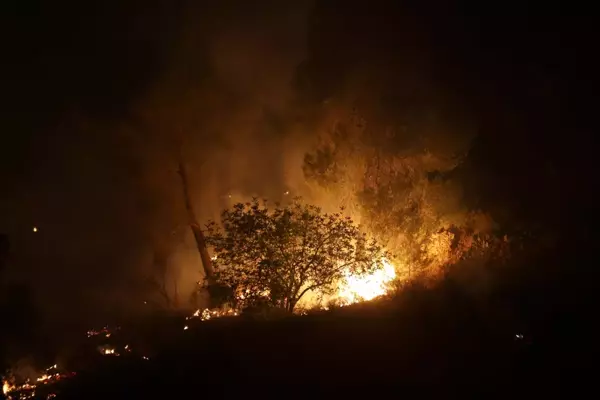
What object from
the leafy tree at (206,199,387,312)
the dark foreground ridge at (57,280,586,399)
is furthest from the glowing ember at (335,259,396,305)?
the dark foreground ridge at (57,280,586,399)

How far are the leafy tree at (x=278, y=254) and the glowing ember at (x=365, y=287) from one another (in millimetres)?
1426

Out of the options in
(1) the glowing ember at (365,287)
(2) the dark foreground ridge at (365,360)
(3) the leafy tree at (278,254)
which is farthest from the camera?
(1) the glowing ember at (365,287)

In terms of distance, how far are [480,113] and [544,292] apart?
264 inches

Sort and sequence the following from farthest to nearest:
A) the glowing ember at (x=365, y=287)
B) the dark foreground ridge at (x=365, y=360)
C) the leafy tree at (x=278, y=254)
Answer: the glowing ember at (x=365, y=287) < the leafy tree at (x=278, y=254) < the dark foreground ridge at (x=365, y=360)

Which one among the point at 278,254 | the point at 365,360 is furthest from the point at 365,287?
the point at 365,360

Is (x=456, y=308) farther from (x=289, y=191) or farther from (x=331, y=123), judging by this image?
(x=289, y=191)

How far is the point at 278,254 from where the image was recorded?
574 inches

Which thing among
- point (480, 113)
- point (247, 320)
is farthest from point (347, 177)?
point (247, 320)

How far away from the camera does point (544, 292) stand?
12.6 meters

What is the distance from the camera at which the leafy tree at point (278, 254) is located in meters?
14.5

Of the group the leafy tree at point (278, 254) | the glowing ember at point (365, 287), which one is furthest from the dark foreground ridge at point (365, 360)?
the glowing ember at point (365, 287)

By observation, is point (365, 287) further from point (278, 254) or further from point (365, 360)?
point (365, 360)

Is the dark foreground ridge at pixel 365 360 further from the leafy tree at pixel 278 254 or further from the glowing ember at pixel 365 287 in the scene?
the glowing ember at pixel 365 287

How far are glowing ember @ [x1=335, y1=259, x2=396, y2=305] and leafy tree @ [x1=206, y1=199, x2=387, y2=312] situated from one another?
1.43 meters
